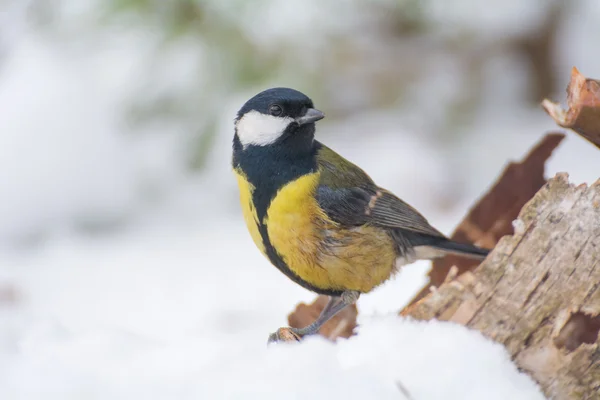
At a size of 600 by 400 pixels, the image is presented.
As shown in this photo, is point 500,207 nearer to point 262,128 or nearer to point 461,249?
point 461,249

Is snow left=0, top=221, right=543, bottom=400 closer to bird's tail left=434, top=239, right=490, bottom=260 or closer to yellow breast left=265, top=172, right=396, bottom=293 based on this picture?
yellow breast left=265, top=172, right=396, bottom=293

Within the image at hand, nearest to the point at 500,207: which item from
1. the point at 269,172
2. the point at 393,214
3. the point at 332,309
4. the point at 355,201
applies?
the point at 393,214

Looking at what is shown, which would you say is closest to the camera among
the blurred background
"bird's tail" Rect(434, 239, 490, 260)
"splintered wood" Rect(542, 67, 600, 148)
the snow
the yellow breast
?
the snow

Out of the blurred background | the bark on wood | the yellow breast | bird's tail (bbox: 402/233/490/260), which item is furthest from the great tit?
the blurred background

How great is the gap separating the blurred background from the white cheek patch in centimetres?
90

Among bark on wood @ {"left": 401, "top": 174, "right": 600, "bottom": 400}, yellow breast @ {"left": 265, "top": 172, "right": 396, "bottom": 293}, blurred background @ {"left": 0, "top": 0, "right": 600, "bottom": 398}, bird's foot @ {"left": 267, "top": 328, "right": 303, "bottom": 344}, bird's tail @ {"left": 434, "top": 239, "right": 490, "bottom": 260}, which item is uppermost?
blurred background @ {"left": 0, "top": 0, "right": 600, "bottom": 398}

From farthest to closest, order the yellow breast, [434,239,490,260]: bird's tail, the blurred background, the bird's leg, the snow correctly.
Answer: the blurred background, [434,239,490,260]: bird's tail, the bird's leg, the yellow breast, the snow

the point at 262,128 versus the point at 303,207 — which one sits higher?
the point at 262,128

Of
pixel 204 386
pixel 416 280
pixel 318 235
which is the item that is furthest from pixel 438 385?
pixel 416 280

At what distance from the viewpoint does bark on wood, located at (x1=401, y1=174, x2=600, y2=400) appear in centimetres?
135

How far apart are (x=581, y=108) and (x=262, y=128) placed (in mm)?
806

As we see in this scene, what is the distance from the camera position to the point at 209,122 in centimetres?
328

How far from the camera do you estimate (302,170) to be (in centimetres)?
195

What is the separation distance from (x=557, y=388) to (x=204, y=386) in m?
0.63
